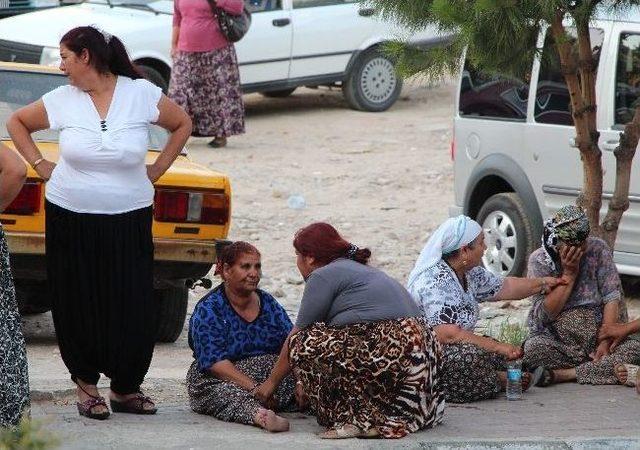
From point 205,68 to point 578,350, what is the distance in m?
8.41

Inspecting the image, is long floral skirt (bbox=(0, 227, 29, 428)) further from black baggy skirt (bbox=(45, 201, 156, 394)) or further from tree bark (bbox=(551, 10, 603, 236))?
tree bark (bbox=(551, 10, 603, 236))

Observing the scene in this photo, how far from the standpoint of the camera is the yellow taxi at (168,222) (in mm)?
7562

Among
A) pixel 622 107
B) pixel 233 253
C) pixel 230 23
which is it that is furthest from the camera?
pixel 230 23

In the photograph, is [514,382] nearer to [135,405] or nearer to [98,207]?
[135,405]

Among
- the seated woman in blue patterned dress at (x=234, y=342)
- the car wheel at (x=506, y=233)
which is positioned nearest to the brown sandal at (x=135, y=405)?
the seated woman in blue patterned dress at (x=234, y=342)

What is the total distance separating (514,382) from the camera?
6973 millimetres

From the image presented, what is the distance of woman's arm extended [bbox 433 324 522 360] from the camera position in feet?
22.4

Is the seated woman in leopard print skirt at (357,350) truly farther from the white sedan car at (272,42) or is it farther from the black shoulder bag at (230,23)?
the white sedan car at (272,42)

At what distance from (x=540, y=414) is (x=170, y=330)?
2.73 meters

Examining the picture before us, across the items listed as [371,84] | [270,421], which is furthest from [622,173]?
[371,84]

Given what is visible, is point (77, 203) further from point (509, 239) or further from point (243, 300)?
point (509, 239)

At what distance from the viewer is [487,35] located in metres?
6.88

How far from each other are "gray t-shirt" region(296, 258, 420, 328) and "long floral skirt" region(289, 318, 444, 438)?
0.03 metres

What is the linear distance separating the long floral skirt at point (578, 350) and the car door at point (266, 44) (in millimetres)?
9741
